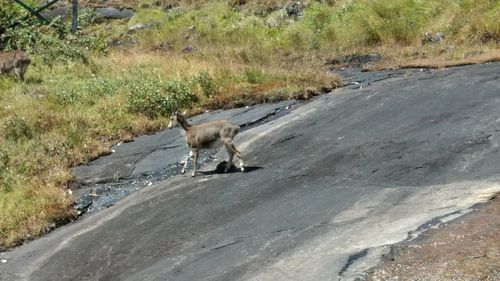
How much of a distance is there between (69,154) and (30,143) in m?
1.31

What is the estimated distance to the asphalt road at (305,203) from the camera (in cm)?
930

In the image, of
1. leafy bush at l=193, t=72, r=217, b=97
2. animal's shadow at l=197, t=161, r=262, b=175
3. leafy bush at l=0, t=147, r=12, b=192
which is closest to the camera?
animal's shadow at l=197, t=161, r=262, b=175

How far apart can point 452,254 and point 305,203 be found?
3677 mm

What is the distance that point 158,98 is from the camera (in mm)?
18875

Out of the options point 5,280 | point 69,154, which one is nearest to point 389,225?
point 5,280

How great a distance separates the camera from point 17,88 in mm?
20969

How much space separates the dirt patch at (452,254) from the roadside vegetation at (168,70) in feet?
24.5

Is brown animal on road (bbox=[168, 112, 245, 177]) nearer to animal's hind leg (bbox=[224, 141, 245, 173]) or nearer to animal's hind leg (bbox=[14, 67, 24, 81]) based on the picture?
animal's hind leg (bbox=[224, 141, 245, 173])

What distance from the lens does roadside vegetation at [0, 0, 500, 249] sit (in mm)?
15602

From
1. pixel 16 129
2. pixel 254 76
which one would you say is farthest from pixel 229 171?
pixel 254 76

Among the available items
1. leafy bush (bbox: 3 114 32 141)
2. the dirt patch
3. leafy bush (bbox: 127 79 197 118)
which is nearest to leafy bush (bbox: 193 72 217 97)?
leafy bush (bbox: 127 79 197 118)

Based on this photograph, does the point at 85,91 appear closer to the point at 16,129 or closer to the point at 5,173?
the point at 16,129

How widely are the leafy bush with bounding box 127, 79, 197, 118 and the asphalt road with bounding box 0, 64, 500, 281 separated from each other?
3829 millimetres

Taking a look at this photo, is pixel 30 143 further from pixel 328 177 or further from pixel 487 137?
pixel 487 137
